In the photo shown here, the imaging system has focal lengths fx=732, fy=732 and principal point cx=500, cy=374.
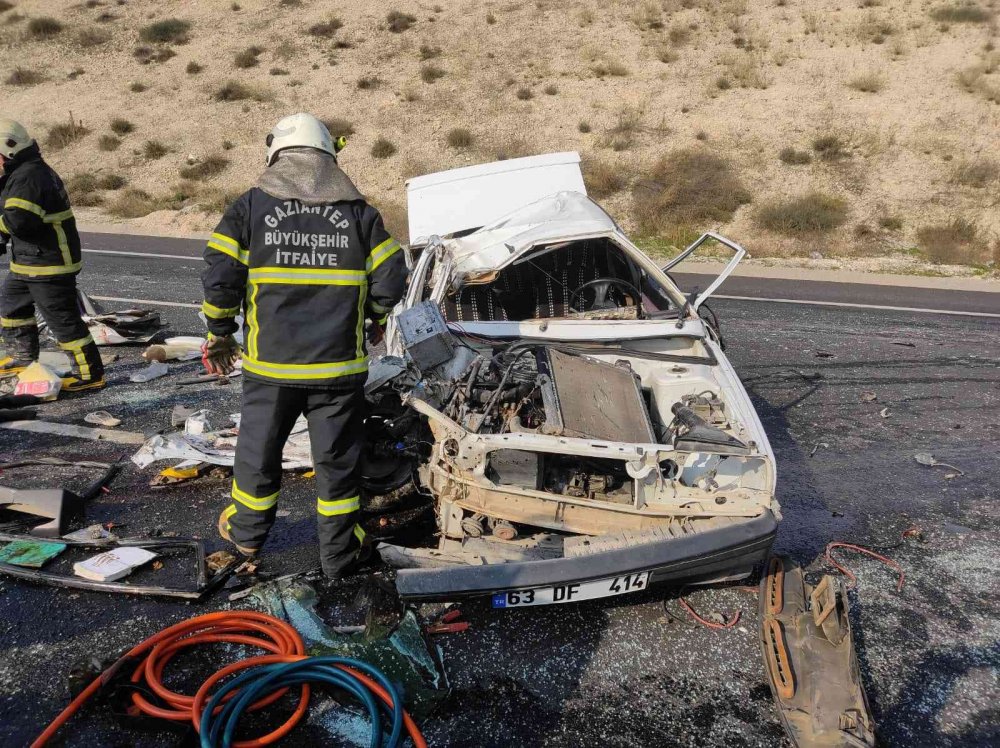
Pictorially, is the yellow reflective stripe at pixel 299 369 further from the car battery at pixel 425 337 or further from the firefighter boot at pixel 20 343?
the firefighter boot at pixel 20 343

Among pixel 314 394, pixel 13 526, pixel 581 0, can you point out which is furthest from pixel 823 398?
pixel 581 0

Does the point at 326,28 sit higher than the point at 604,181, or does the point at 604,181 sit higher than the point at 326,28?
the point at 326,28

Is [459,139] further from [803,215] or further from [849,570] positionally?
[849,570]

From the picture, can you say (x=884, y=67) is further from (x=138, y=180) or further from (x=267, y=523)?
(x=267, y=523)

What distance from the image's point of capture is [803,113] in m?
17.3

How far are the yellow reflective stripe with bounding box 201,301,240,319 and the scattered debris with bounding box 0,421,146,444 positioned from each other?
7.18 feet

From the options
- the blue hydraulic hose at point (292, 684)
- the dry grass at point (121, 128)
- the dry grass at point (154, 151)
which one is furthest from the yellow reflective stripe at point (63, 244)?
the dry grass at point (121, 128)

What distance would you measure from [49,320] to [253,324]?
3.16 meters

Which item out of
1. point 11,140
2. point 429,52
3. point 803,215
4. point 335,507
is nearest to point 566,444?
point 335,507

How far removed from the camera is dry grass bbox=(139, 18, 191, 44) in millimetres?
24714

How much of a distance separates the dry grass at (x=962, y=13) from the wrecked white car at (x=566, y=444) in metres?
20.8

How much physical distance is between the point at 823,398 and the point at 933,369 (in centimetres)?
156

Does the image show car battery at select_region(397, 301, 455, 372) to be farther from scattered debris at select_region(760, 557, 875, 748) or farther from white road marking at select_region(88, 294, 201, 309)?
white road marking at select_region(88, 294, 201, 309)

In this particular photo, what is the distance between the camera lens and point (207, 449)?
4.31 metres
